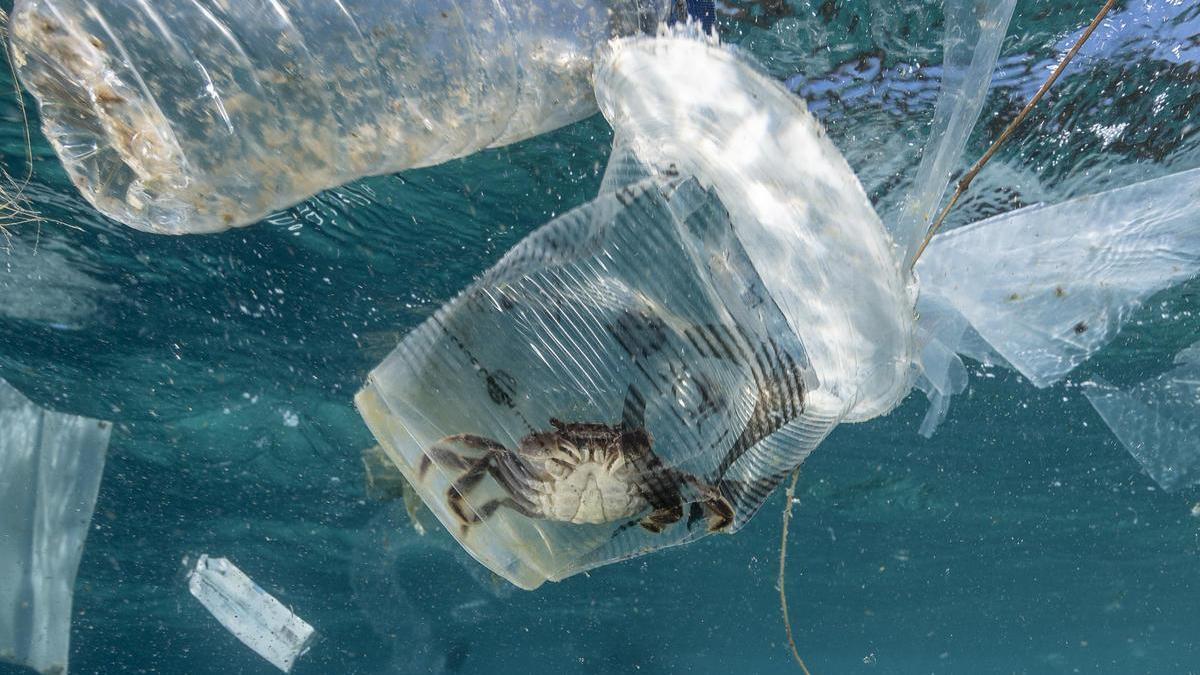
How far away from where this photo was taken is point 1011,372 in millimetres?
11914

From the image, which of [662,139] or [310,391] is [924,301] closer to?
[662,139]

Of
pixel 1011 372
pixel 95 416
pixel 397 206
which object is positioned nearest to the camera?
pixel 397 206

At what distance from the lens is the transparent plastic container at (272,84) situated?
2607 millimetres

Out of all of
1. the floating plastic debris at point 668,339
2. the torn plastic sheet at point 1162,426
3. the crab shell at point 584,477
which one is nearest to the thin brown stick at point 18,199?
the floating plastic debris at point 668,339

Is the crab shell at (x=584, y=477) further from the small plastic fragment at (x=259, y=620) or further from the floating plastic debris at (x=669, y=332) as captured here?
the small plastic fragment at (x=259, y=620)

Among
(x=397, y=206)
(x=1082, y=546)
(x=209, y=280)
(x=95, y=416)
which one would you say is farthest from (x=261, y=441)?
(x=1082, y=546)

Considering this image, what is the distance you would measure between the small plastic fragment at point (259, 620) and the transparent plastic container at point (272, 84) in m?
10.8

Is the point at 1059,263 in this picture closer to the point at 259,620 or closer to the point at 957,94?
the point at 957,94

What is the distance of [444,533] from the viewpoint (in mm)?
20812

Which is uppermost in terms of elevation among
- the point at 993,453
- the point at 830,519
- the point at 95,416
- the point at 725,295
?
the point at 725,295

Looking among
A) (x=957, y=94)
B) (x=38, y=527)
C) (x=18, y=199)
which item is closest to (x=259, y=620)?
(x=38, y=527)

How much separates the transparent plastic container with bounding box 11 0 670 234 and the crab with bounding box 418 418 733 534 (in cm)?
143

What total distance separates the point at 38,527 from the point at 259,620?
418cm

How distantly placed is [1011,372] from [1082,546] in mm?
16425
